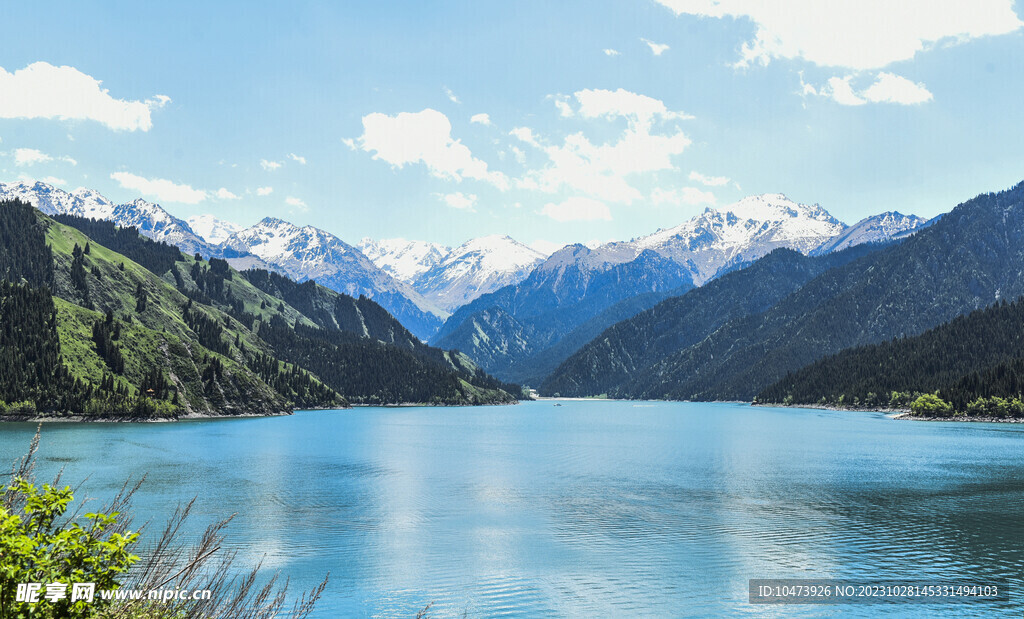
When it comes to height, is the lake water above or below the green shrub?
below

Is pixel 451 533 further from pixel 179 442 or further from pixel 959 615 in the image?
pixel 179 442

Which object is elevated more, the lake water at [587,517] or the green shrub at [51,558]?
the green shrub at [51,558]

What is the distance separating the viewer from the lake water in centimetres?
4356

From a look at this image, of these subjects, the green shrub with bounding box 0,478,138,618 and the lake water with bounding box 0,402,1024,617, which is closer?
the green shrub with bounding box 0,478,138,618

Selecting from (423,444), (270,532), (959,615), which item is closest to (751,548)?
(959,615)

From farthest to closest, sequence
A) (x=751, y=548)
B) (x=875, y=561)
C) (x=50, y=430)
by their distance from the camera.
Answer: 1. (x=50, y=430)
2. (x=751, y=548)
3. (x=875, y=561)

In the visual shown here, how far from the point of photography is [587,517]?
66.4 m

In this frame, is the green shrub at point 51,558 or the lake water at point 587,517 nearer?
the green shrub at point 51,558

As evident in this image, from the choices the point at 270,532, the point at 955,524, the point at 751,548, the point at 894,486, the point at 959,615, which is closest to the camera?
the point at 959,615

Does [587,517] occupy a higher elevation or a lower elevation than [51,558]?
lower

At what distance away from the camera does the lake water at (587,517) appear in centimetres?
4356

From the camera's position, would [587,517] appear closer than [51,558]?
No

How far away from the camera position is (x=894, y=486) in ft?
283

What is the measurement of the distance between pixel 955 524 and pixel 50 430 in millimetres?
180504
